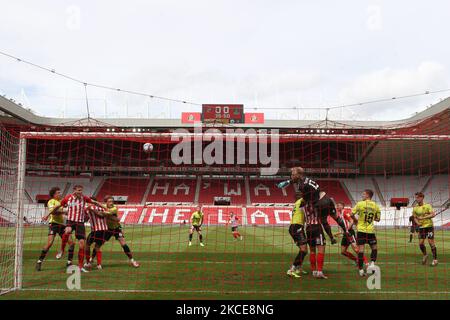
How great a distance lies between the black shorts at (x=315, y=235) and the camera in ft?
31.2

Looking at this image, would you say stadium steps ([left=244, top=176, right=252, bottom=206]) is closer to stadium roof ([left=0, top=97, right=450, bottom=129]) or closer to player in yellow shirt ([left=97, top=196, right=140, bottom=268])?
stadium roof ([left=0, top=97, right=450, bottom=129])

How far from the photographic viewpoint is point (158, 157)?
36625 millimetres

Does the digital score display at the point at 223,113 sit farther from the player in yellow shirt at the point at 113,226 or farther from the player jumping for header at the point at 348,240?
the player in yellow shirt at the point at 113,226

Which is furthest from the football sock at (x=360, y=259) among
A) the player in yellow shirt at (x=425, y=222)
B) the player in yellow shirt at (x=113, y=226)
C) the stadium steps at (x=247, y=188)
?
the stadium steps at (x=247, y=188)

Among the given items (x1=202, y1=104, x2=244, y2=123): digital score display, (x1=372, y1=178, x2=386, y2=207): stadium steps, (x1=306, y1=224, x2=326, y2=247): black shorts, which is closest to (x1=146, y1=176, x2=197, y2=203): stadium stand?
(x1=202, y1=104, x2=244, y2=123): digital score display

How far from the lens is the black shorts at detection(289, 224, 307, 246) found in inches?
383

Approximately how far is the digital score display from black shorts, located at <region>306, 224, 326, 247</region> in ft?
95.8

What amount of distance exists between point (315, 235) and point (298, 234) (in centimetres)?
44

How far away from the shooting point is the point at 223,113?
38.8 metres

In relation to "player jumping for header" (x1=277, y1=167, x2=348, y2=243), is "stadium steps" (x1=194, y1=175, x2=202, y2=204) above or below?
above

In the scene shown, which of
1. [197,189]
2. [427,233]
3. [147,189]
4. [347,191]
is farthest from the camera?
[147,189]

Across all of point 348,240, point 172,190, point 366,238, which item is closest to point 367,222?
point 366,238

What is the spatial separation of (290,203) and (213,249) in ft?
83.5

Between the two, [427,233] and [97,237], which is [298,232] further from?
[97,237]
